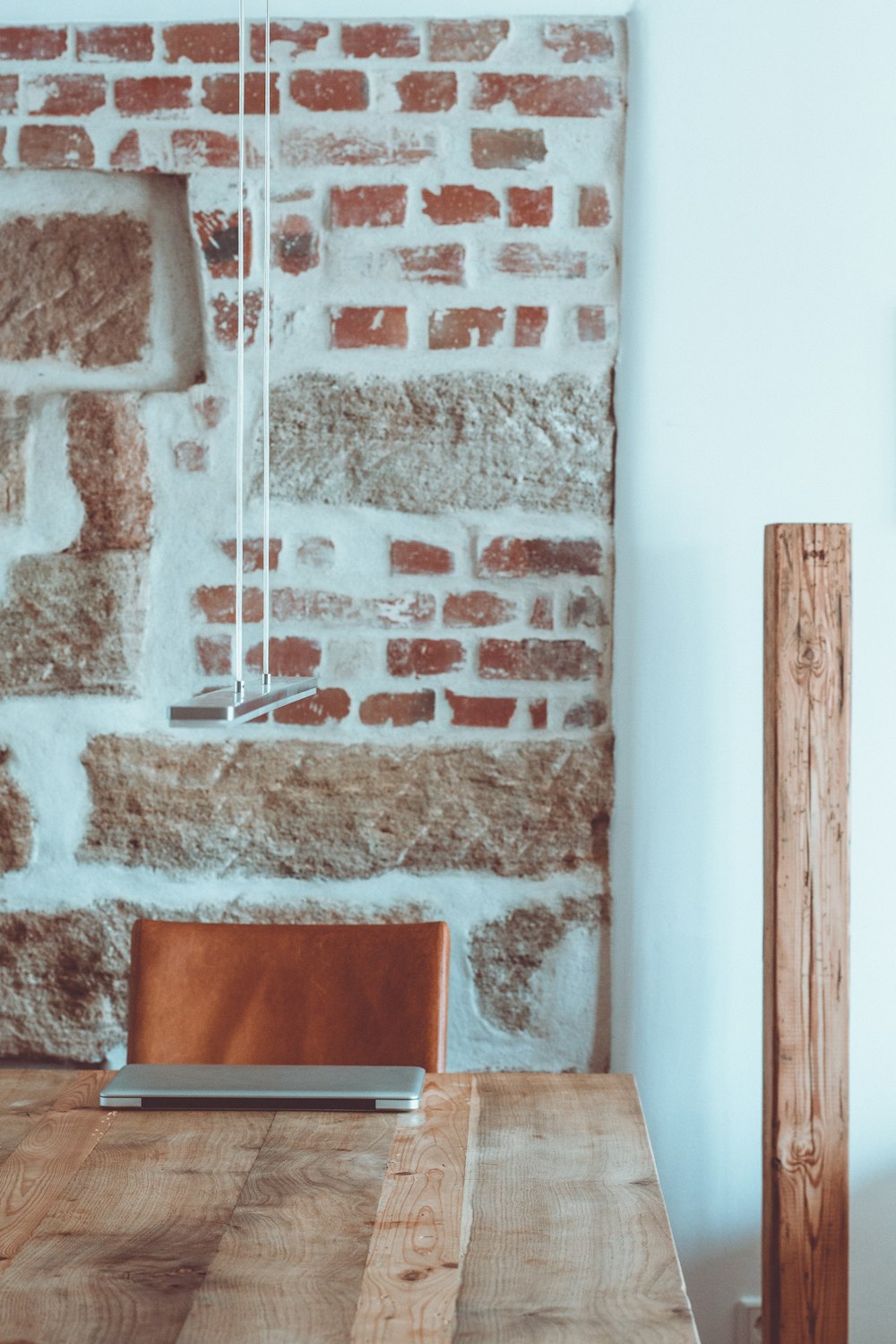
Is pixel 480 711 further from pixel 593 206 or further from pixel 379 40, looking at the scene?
pixel 379 40

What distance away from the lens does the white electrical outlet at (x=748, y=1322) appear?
215cm

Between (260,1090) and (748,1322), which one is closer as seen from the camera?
(260,1090)

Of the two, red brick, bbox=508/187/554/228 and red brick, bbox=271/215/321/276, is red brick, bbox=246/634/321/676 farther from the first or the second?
red brick, bbox=508/187/554/228

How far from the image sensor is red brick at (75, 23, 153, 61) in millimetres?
2135

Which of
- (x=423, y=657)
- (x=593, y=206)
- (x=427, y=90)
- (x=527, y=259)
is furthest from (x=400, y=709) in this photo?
(x=427, y=90)

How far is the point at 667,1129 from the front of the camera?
2.18 meters

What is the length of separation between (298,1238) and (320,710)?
1.10 metres

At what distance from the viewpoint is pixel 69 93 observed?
2.14m

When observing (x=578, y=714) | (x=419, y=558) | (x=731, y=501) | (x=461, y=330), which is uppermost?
(x=461, y=330)

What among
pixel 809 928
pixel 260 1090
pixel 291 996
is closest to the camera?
pixel 260 1090

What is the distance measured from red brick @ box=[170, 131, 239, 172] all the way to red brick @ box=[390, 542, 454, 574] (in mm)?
712

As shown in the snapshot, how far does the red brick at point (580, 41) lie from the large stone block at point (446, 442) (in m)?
0.54

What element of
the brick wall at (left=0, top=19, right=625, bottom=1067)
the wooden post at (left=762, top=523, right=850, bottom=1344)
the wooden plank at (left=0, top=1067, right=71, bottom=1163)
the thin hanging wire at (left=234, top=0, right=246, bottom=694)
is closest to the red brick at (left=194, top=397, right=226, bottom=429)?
the brick wall at (left=0, top=19, right=625, bottom=1067)

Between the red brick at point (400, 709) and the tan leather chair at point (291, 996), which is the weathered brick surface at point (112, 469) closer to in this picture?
the red brick at point (400, 709)
